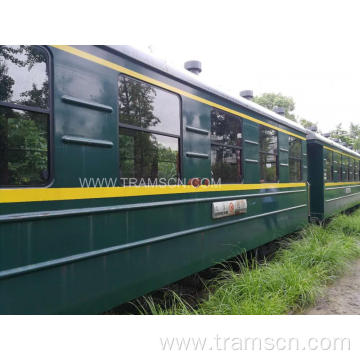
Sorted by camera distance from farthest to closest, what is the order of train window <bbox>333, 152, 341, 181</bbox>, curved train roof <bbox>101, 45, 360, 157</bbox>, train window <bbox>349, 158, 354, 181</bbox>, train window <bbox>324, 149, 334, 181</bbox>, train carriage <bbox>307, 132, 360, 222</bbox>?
train window <bbox>349, 158, 354, 181</bbox>, train window <bbox>333, 152, 341, 181</bbox>, train window <bbox>324, 149, 334, 181</bbox>, train carriage <bbox>307, 132, 360, 222</bbox>, curved train roof <bbox>101, 45, 360, 157</bbox>

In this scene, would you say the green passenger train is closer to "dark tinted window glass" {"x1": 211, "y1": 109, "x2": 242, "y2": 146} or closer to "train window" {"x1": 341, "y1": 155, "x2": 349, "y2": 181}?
"dark tinted window glass" {"x1": 211, "y1": 109, "x2": 242, "y2": 146}

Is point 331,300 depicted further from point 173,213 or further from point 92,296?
point 92,296

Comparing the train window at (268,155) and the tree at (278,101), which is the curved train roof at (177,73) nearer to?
the train window at (268,155)

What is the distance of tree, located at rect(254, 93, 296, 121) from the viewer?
2567 cm

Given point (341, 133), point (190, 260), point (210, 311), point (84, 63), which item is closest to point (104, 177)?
point (84, 63)

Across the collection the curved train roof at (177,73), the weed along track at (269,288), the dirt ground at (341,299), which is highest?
the curved train roof at (177,73)

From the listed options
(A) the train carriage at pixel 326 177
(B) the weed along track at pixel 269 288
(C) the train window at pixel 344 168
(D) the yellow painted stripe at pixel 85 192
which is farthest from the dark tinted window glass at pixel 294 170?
(C) the train window at pixel 344 168

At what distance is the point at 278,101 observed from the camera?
84.5ft

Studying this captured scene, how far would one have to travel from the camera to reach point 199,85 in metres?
3.55

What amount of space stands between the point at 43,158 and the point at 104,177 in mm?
513

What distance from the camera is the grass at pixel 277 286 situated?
301 centimetres

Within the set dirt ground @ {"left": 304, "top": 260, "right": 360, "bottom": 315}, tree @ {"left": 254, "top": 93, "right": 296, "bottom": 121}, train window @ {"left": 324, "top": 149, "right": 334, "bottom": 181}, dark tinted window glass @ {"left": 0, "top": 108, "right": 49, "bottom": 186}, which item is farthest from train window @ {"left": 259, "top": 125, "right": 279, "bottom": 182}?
tree @ {"left": 254, "top": 93, "right": 296, "bottom": 121}

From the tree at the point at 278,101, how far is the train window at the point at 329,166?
1807cm

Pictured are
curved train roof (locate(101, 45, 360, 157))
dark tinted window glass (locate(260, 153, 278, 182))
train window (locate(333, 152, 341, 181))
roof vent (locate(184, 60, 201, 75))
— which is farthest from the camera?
train window (locate(333, 152, 341, 181))
